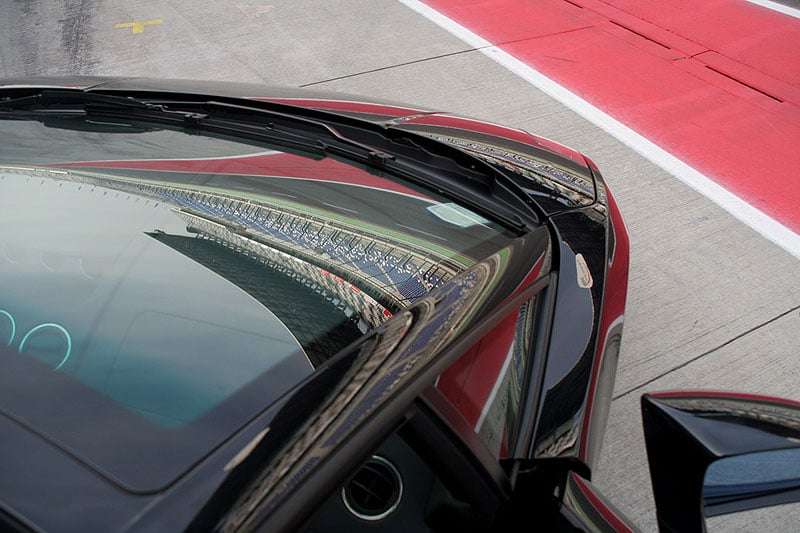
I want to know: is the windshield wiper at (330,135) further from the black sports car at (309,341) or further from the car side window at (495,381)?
the car side window at (495,381)

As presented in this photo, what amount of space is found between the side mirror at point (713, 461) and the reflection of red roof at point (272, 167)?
939 millimetres

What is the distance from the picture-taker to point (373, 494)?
190 cm

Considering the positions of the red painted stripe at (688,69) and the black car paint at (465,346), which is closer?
the black car paint at (465,346)

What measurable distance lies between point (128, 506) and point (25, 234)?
889mm

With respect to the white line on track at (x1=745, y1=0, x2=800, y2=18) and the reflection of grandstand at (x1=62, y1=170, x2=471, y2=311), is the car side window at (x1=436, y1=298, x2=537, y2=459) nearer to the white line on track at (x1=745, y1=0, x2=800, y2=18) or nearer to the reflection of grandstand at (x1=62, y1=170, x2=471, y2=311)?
the reflection of grandstand at (x1=62, y1=170, x2=471, y2=311)

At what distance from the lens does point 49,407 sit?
133 cm

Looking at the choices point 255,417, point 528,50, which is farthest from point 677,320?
point 528,50

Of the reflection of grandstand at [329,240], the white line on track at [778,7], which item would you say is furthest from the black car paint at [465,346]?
the white line on track at [778,7]

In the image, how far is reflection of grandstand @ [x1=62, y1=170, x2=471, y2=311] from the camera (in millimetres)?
1722

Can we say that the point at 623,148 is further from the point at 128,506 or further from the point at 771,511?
the point at 128,506

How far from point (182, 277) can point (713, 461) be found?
4.25 feet

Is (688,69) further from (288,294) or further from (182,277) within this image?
(182,277)

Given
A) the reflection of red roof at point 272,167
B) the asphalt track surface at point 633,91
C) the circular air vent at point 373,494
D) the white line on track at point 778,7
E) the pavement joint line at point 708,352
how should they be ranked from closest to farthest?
the circular air vent at point 373,494, the reflection of red roof at point 272,167, the pavement joint line at point 708,352, the asphalt track surface at point 633,91, the white line on track at point 778,7

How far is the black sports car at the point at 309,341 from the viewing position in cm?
126
